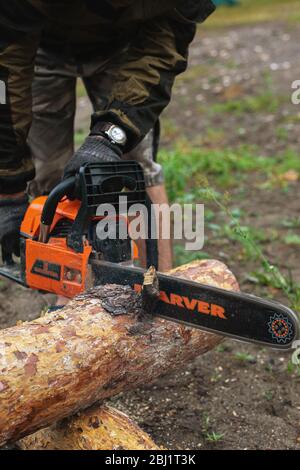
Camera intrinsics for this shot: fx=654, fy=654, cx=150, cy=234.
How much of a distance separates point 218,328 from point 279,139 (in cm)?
456

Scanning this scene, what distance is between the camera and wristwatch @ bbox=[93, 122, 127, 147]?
8.43 feet

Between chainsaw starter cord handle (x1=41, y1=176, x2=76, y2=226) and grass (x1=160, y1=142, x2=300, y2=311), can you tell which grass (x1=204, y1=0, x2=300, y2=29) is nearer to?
grass (x1=160, y1=142, x2=300, y2=311)

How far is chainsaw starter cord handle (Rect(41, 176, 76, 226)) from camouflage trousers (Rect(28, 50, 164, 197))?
0.75 meters

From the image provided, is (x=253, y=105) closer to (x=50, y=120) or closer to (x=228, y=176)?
(x=228, y=176)

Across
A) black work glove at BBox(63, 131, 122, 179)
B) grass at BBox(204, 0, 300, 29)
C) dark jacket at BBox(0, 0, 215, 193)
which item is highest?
grass at BBox(204, 0, 300, 29)

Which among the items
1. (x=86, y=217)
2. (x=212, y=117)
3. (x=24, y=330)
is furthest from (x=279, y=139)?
(x=24, y=330)

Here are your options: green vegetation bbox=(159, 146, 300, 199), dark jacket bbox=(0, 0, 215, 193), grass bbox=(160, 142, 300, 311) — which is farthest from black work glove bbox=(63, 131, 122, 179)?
green vegetation bbox=(159, 146, 300, 199)

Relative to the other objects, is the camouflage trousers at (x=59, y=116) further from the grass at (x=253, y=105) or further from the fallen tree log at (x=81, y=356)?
the grass at (x=253, y=105)

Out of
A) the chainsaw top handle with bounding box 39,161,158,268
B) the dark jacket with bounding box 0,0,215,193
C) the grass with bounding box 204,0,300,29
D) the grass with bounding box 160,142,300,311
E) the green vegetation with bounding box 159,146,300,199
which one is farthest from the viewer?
the grass with bounding box 204,0,300,29

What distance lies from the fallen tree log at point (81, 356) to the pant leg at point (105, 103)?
101 centimetres

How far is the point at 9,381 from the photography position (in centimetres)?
193

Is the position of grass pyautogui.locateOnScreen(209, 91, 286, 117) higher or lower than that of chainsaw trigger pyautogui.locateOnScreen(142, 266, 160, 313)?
higher

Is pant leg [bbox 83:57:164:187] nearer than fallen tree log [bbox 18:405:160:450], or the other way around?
fallen tree log [bbox 18:405:160:450]

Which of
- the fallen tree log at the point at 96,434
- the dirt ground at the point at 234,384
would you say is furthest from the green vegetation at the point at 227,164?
the fallen tree log at the point at 96,434
